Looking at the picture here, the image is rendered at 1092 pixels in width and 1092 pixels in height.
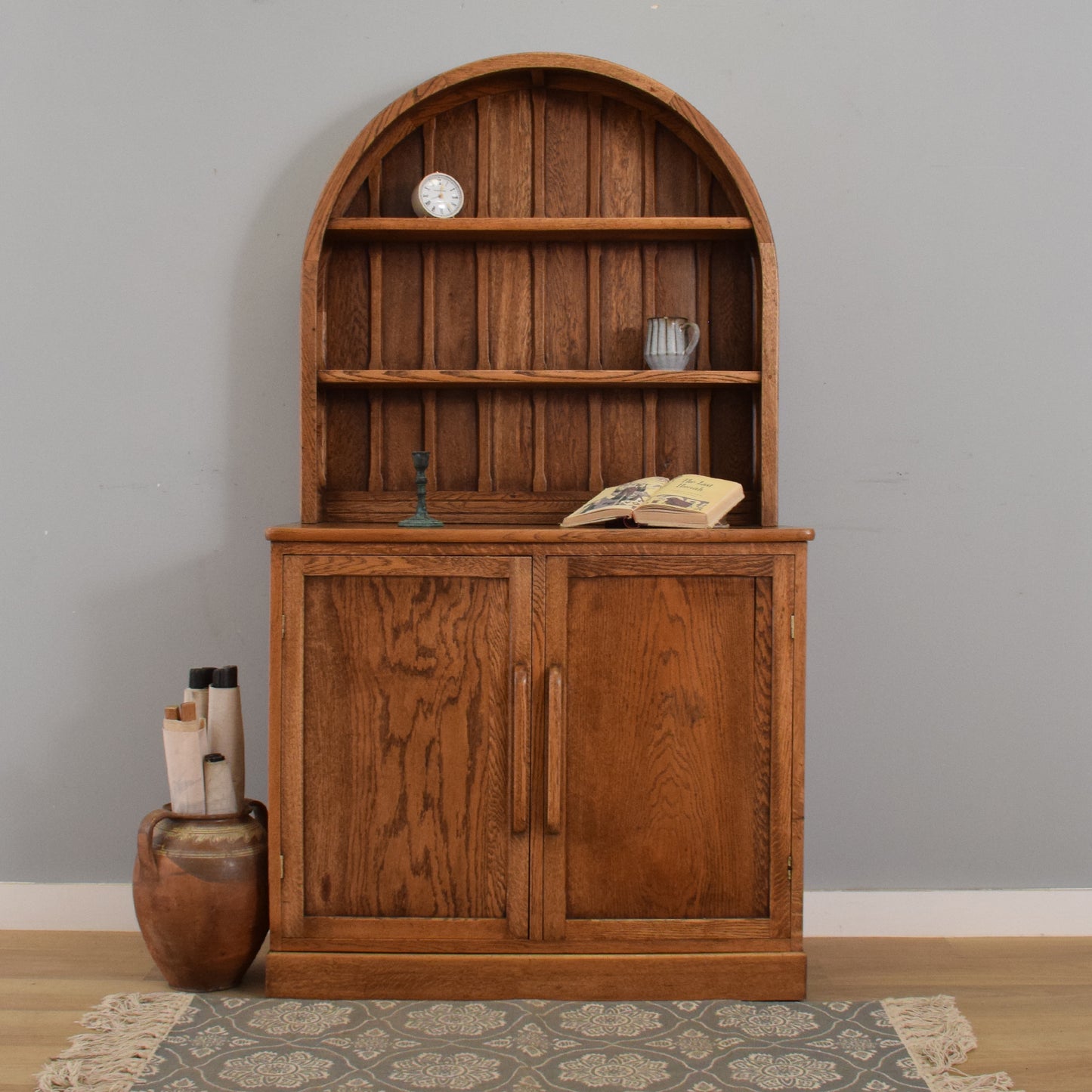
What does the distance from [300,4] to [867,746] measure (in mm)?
2241

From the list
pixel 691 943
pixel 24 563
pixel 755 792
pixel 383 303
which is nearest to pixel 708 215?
pixel 383 303

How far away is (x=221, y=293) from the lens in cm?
250

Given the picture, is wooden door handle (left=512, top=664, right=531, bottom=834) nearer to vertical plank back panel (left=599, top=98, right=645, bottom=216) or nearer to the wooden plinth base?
the wooden plinth base

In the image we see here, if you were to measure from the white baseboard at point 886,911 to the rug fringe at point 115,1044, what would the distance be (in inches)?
18.0

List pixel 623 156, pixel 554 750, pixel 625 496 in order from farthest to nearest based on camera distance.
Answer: pixel 623 156
pixel 625 496
pixel 554 750

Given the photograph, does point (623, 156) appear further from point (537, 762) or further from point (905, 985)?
point (905, 985)

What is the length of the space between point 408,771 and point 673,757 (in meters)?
0.53

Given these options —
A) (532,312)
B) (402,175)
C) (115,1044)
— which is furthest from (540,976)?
(402,175)

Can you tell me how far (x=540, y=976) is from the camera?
2.08 m

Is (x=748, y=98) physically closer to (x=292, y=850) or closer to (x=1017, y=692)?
(x=1017, y=692)

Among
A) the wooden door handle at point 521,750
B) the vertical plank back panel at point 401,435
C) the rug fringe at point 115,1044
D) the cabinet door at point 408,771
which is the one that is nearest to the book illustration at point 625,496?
the cabinet door at point 408,771

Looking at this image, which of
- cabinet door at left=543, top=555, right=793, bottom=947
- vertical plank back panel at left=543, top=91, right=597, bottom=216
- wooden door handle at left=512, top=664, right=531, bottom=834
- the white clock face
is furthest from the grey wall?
wooden door handle at left=512, top=664, right=531, bottom=834

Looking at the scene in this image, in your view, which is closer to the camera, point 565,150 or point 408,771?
point 408,771

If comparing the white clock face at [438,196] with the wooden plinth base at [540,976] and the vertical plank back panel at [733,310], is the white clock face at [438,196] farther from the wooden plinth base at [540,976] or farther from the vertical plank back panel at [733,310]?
the wooden plinth base at [540,976]
